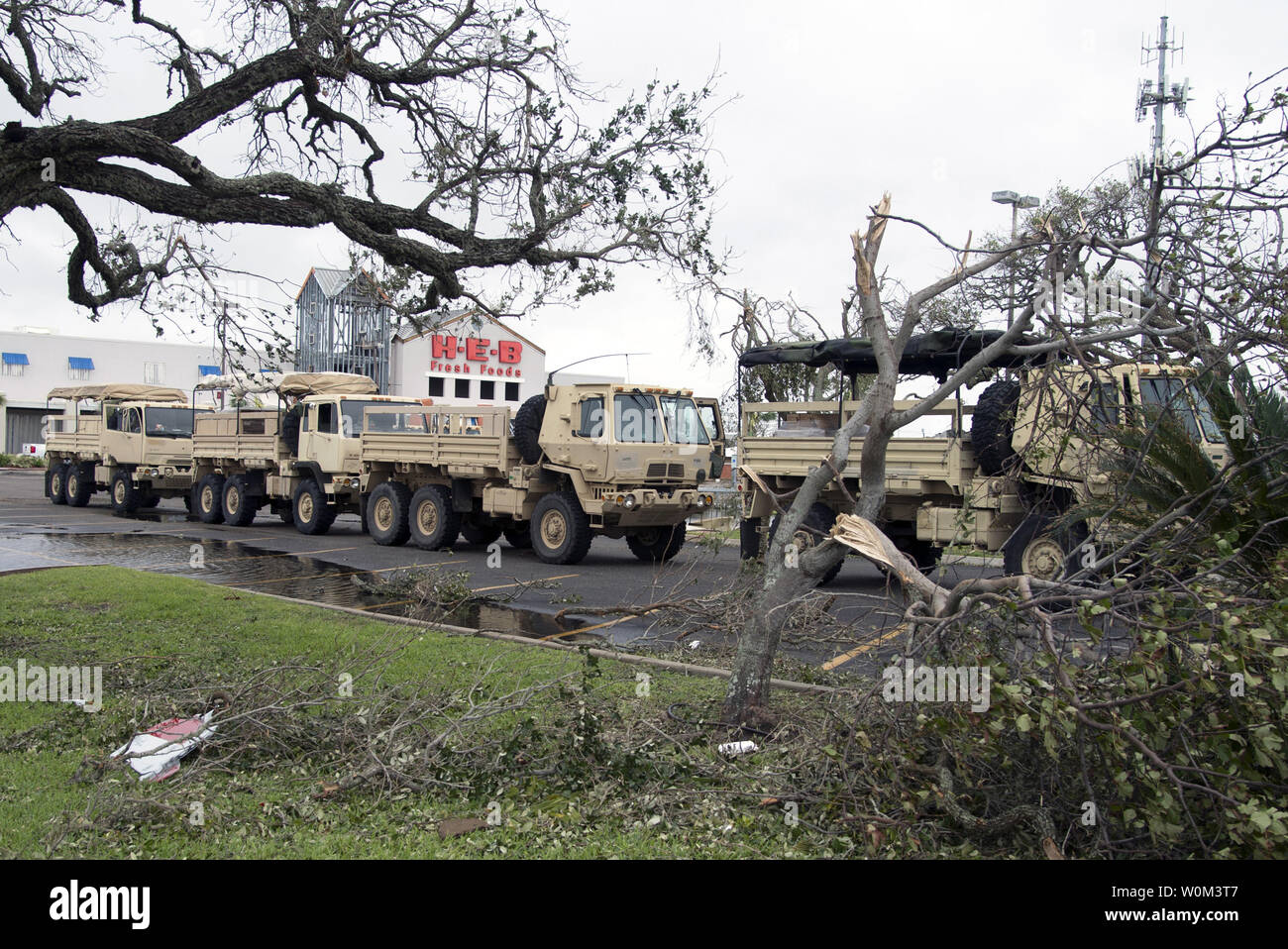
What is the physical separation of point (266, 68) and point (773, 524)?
26.0ft

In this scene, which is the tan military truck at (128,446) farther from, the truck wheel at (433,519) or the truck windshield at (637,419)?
the truck windshield at (637,419)

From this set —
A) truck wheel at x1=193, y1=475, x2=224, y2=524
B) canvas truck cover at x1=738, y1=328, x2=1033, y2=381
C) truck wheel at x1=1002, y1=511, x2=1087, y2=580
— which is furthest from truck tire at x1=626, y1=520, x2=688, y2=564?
truck wheel at x1=193, y1=475, x2=224, y2=524

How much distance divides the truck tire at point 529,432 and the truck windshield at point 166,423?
12.5 metres

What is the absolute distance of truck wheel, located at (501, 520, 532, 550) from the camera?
54.6 feet

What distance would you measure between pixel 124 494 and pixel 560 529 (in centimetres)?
1443

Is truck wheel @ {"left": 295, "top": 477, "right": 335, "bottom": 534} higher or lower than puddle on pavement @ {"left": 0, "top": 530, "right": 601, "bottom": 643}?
higher

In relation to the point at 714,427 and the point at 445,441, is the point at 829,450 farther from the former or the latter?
the point at 445,441

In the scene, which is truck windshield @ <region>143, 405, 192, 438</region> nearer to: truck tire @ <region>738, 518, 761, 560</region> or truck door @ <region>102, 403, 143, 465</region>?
truck door @ <region>102, 403, 143, 465</region>

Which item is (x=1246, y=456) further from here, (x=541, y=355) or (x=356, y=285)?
(x=541, y=355)

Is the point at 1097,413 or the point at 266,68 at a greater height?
the point at 266,68

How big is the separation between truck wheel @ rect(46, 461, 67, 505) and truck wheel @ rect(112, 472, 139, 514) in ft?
11.9

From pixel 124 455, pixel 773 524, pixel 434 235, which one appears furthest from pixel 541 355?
pixel 434 235

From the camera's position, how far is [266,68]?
8.15 m

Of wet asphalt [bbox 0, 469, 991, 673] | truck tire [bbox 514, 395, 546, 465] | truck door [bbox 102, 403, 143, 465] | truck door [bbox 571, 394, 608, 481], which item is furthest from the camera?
truck door [bbox 102, 403, 143, 465]
